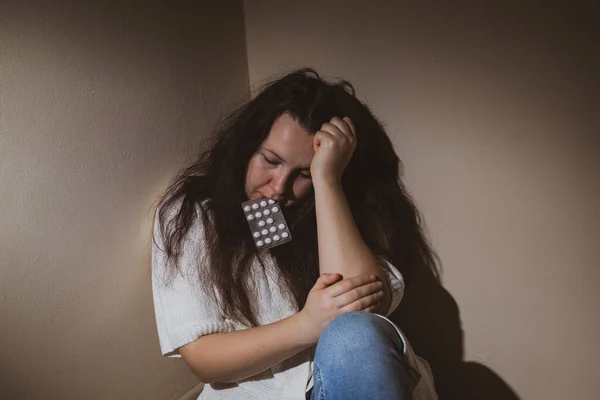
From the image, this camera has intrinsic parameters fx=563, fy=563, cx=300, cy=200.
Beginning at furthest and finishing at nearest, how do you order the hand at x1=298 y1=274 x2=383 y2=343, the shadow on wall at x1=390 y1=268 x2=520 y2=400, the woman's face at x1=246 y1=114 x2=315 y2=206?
1. the shadow on wall at x1=390 y1=268 x2=520 y2=400
2. the woman's face at x1=246 y1=114 x2=315 y2=206
3. the hand at x1=298 y1=274 x2=383 y2=343

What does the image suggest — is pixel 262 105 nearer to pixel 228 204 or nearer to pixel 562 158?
pixel 228 204

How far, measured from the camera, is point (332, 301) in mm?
816

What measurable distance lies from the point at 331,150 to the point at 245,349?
0.34 meters

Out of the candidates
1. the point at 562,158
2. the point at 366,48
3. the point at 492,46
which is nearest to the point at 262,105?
the point at 366,48

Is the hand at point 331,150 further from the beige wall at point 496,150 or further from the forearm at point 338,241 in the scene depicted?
the beige wall at point 496,150

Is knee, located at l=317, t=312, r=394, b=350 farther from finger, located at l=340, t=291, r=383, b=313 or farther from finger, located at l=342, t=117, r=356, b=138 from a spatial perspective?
finger, located at l=342, t=117, r=356, b=138

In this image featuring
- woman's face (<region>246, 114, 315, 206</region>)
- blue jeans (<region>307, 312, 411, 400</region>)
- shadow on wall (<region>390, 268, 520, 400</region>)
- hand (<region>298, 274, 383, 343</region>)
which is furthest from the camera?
shadow on wall (<region>390, 268, 520, 400</region>)

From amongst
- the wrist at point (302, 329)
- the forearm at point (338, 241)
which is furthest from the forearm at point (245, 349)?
the forearm at point (338, 241)

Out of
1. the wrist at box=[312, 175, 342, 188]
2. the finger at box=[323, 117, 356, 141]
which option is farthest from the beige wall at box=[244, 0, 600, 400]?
the wrist at box=[312, 175, 342, 188]

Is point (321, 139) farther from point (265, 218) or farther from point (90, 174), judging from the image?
point (90, 174)

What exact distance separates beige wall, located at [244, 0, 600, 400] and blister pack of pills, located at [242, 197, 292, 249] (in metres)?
0.30

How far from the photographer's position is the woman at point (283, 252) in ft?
2.77

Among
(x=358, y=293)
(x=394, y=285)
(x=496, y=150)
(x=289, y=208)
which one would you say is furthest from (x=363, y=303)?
(x=496, y=150)

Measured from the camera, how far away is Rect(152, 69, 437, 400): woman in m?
0.85
